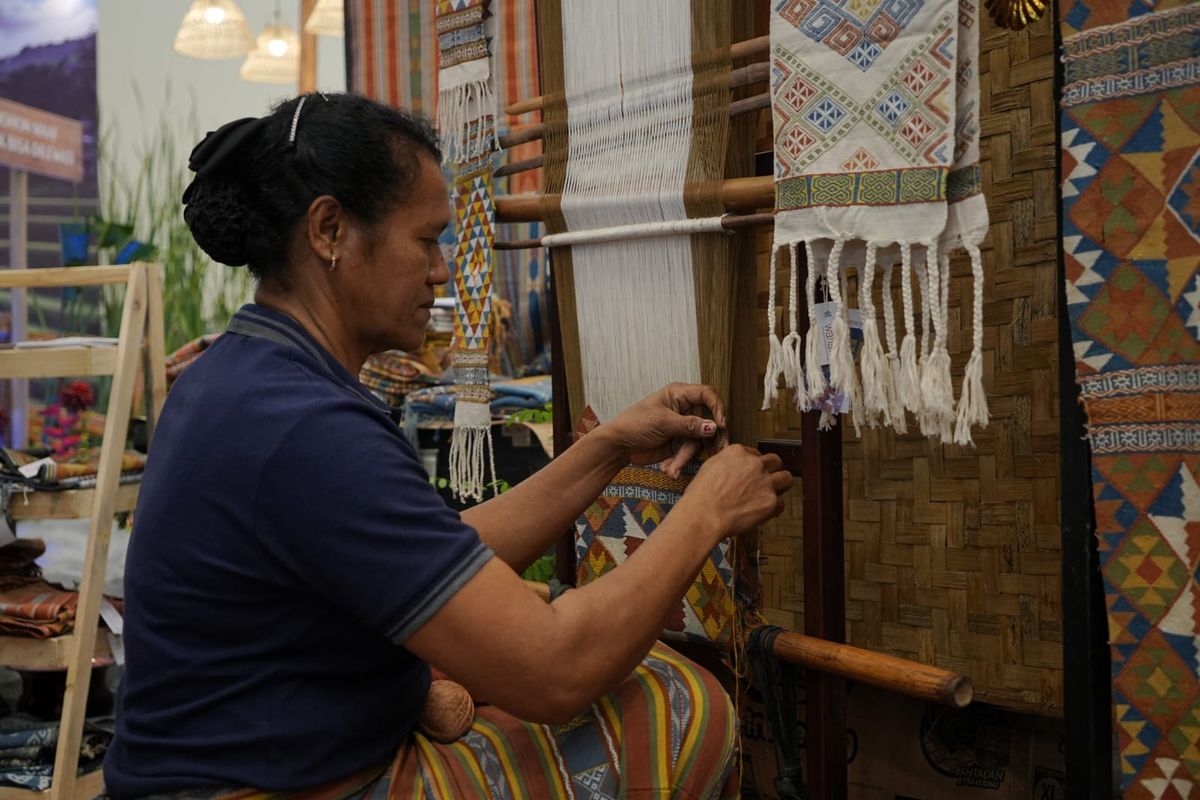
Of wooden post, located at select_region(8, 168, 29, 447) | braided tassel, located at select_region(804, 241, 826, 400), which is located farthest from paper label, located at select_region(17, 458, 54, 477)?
wooden post, located at select_region(8, 168, 29, 447)

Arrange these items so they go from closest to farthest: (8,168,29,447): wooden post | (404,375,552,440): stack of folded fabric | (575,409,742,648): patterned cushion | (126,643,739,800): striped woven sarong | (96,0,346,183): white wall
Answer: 1. (126,643,739,800): striped woven sarong
2. (575,409,742,648): patterned cushion
3. (404,375,552,440): stack of folded fabric
4. (8,168,29,447): wooden post
5. (96,0,346,183): white wall

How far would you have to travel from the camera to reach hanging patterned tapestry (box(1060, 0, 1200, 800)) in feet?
5.21

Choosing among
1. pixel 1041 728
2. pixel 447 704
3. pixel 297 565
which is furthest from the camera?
pixel 1041 728

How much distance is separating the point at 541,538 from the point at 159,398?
199 centimetres

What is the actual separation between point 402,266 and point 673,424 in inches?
23.4

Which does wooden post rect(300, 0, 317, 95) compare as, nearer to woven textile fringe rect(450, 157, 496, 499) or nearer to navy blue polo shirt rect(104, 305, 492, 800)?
woven textile fringe rect(450, 157, 496, 499)

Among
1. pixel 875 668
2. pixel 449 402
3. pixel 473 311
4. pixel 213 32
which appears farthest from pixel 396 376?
pixel 213 32

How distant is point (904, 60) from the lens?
5.65 ft

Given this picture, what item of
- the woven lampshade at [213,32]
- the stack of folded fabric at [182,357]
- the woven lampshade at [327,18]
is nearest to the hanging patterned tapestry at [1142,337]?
the stack of folded fabric at [182,357]

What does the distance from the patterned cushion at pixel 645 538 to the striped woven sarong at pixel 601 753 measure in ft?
1.01

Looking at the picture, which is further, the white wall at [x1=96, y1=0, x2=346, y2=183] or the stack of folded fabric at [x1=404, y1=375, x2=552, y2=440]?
the white wall at [x1=96, y1=0, x2=346, y2=183]

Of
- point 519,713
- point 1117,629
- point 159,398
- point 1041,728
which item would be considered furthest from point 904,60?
point 159,398

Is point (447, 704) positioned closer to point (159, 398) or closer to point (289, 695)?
point (289, 695)

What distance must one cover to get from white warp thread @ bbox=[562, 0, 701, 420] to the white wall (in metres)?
5.27
